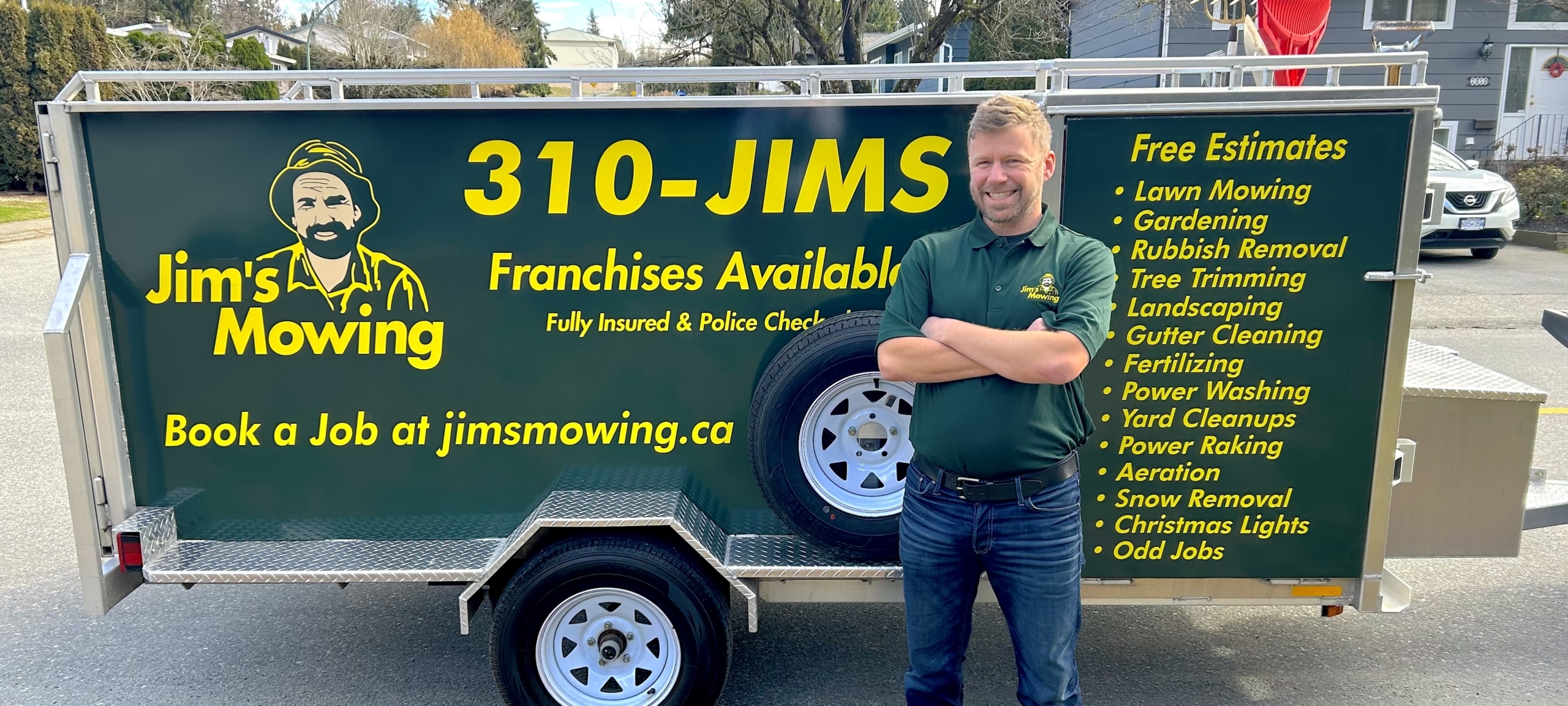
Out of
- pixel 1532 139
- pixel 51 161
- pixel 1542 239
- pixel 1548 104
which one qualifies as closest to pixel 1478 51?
pixel 1548 104

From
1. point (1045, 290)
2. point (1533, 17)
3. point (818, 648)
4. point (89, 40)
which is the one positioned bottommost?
point (818, 648)

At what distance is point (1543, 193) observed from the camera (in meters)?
16.6

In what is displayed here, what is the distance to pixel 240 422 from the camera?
3.34m

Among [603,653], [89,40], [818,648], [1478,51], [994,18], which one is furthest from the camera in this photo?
[89,40]

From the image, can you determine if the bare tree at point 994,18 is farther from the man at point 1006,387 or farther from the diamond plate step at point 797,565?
the man at point 1006,387

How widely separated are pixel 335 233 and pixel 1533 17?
2281 centimetres

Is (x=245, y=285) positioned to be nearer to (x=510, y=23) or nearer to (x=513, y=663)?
(x=513, y=663)

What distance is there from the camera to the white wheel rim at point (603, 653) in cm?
323

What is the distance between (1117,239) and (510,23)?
73.3 meters

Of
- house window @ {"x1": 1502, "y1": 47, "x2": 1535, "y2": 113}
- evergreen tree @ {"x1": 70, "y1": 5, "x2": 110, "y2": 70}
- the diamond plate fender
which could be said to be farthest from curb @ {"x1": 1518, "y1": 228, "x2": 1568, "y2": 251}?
evergreen tree @ {"x1": 70, "y1": 5, "x2": 110, "y2": 70}

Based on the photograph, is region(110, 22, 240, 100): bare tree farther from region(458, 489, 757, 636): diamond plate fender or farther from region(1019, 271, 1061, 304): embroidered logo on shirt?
region(1019, 271, 1061, 304): embroidered logo on shirt

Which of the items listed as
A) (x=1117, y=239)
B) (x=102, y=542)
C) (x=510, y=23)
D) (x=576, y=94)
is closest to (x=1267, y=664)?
(x=1117, y=239)

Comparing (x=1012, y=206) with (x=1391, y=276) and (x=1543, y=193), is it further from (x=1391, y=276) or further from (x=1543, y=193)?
(x=1543, y=193)

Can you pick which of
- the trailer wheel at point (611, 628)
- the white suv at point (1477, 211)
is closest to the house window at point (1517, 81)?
the white suv at point (1477, 211)
